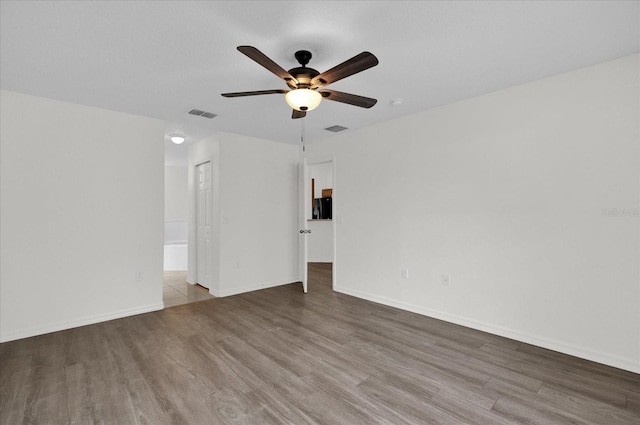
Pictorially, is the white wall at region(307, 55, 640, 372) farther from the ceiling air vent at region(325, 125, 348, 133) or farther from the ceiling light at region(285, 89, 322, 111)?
the ceiling light at region(285, 89, 322, 111)

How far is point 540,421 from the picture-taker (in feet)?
5.82

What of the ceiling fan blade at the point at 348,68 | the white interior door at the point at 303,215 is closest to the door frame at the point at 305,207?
the white interior door at the point at 303,215

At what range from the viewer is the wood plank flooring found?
6.04 ft

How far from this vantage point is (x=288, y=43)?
2.17 meters

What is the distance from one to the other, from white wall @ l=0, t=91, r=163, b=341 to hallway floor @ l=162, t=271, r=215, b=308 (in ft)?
1.40

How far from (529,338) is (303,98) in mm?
2990

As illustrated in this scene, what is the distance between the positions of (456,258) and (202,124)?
3.69 meters

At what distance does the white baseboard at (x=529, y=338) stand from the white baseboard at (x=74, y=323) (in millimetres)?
3050

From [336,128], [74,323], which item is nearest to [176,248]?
[74,323]

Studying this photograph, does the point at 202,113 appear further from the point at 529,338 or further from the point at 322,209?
the point at 322,209

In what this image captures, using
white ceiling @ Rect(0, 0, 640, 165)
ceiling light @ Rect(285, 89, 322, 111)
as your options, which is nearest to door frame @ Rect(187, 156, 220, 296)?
white ceiling @ Rect(0, 0, 640, 165)

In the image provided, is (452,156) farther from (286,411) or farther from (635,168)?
(286,411)

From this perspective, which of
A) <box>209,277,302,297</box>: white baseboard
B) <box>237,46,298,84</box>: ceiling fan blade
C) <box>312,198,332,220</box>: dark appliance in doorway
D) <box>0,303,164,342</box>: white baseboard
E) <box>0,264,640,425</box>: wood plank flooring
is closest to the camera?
<box>237,46,298,84</box>: ceiling fan blade

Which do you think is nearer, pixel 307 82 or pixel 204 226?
pixel 307 82
